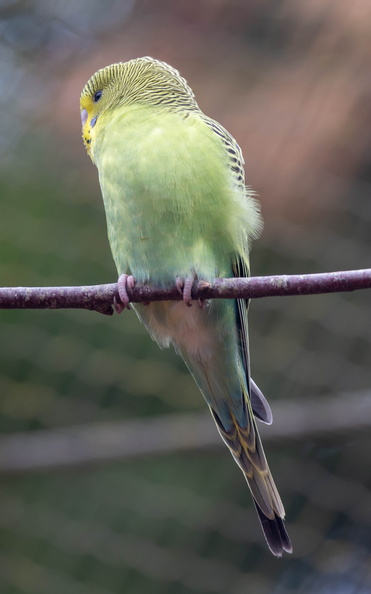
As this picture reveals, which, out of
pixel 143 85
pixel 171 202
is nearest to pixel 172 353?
pixel 143 85

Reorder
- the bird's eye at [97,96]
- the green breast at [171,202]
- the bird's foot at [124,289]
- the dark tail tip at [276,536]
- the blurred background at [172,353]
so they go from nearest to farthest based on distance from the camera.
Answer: the bird's foot at [124,289]
the green breast at [171,202]
the dark tail tip at [276,536]
the bird's eye at [97,96]
the blurred background at [172,353]

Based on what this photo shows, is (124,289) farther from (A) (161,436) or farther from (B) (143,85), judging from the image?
(A) (161,436)

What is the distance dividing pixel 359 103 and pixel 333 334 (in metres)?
0.98

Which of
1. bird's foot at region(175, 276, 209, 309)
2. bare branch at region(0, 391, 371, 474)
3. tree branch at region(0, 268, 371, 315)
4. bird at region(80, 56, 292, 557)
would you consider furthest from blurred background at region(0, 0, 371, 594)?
tree branch at region(0, 268, 371, 315)

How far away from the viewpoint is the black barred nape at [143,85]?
8.08 feet

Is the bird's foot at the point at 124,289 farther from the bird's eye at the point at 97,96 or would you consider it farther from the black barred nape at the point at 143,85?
the bird's eye at the point at 97,96

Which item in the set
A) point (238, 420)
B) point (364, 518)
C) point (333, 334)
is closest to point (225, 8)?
point (333, 334)

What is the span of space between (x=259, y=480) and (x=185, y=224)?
0.74 meters

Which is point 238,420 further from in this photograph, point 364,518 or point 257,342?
point 364,518

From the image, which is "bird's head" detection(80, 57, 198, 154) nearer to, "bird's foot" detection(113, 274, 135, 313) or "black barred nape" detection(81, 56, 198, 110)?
"black barred nape" detection(81, 56, 198, 110)

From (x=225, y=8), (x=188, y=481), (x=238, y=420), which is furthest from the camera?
(x=188, y=481)

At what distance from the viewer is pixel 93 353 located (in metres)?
3.59

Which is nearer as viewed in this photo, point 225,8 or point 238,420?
point 238,420

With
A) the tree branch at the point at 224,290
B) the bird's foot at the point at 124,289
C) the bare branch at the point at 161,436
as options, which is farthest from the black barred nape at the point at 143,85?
the bare branch at the point at 161,436
